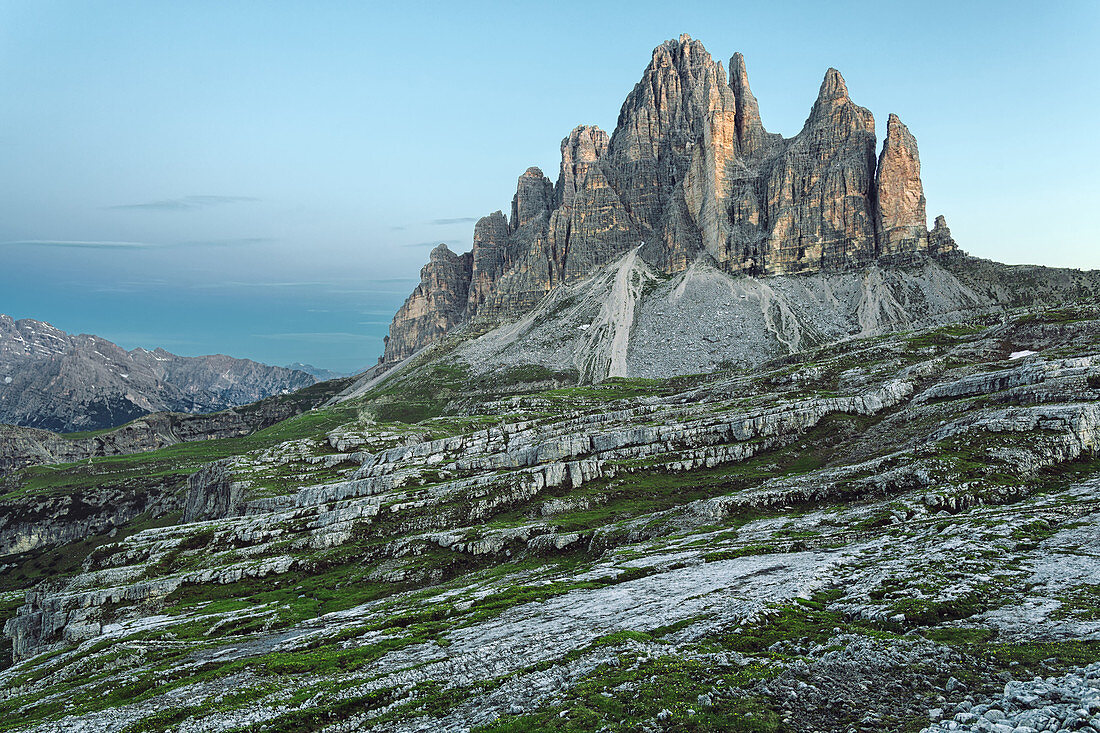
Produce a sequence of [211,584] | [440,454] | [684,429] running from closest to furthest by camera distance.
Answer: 1. [211,584]
2. [684,429]
3. [440,454]

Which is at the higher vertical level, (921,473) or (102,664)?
(921,473)

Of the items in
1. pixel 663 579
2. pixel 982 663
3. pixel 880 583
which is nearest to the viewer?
pixel 982 663

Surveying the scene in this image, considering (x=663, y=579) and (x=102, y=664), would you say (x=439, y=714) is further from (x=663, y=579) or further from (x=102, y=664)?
(x=102, y=664)

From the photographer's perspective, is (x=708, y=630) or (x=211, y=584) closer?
(x=708, y=630)

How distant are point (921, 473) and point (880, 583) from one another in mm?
34578

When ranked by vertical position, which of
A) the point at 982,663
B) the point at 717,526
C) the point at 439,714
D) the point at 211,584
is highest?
the point at 982,663

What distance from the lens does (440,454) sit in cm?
12306

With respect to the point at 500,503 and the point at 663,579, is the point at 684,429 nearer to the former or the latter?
the point at 500,503

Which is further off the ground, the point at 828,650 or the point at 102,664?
the point at 828,650

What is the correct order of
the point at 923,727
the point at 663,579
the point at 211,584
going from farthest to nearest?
1. the point at 211,584
2. the point at 663,579
3. the point at 923,727

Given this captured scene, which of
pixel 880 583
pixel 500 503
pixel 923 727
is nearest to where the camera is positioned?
pixel 923 727

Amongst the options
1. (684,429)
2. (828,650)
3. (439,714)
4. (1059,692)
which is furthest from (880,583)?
(684,429)

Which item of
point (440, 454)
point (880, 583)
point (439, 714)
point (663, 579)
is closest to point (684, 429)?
point (440, 454)

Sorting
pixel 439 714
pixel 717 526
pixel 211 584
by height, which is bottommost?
pixel 211 584
